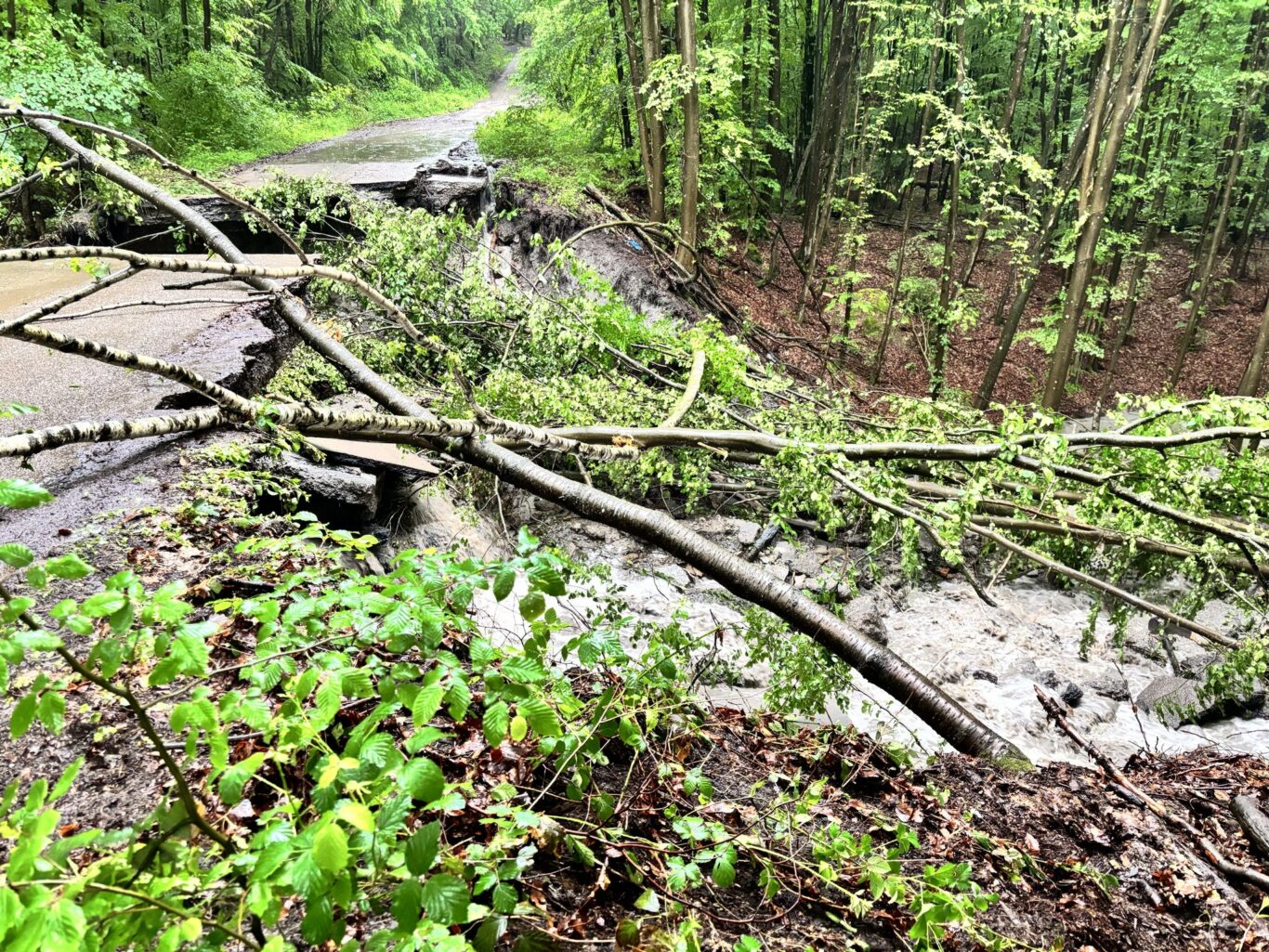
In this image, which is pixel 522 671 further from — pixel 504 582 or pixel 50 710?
pixel 50 710

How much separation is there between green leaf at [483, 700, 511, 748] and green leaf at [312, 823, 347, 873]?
40 cm

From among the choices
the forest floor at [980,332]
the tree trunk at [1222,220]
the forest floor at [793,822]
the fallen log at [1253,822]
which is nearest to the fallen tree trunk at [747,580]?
the forest floor at [793,822]

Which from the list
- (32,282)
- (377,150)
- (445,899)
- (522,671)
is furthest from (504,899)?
(377,150)

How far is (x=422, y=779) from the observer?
1.27 metres

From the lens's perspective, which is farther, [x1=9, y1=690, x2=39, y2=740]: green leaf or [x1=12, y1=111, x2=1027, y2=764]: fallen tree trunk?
[x1=12, y1=111, x2=1027, y2=764]: fallen tree trunk

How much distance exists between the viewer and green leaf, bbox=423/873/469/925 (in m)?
1.17

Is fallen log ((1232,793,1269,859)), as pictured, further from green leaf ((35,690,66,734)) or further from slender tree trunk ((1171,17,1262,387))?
slender tree trunk ((1171,17,1262,387))

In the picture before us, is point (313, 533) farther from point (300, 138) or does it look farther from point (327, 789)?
point (300, 138)

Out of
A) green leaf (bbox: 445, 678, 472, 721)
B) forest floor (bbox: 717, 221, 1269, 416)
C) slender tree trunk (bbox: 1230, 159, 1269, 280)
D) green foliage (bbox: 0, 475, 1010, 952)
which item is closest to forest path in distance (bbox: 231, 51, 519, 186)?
forest floor (bbox: 717, 221, 1269, 416)

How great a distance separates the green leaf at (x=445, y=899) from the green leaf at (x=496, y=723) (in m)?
0.28

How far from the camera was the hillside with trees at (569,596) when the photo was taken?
4.68 feet

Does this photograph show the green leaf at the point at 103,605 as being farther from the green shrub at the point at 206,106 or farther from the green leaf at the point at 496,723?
the green shrub at the point at 206,106

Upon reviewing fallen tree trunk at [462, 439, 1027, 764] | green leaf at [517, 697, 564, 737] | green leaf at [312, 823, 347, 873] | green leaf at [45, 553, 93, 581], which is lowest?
fallen tree trunk at [462, 439, 1027, 764]

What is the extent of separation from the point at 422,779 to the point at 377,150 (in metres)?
18.3
